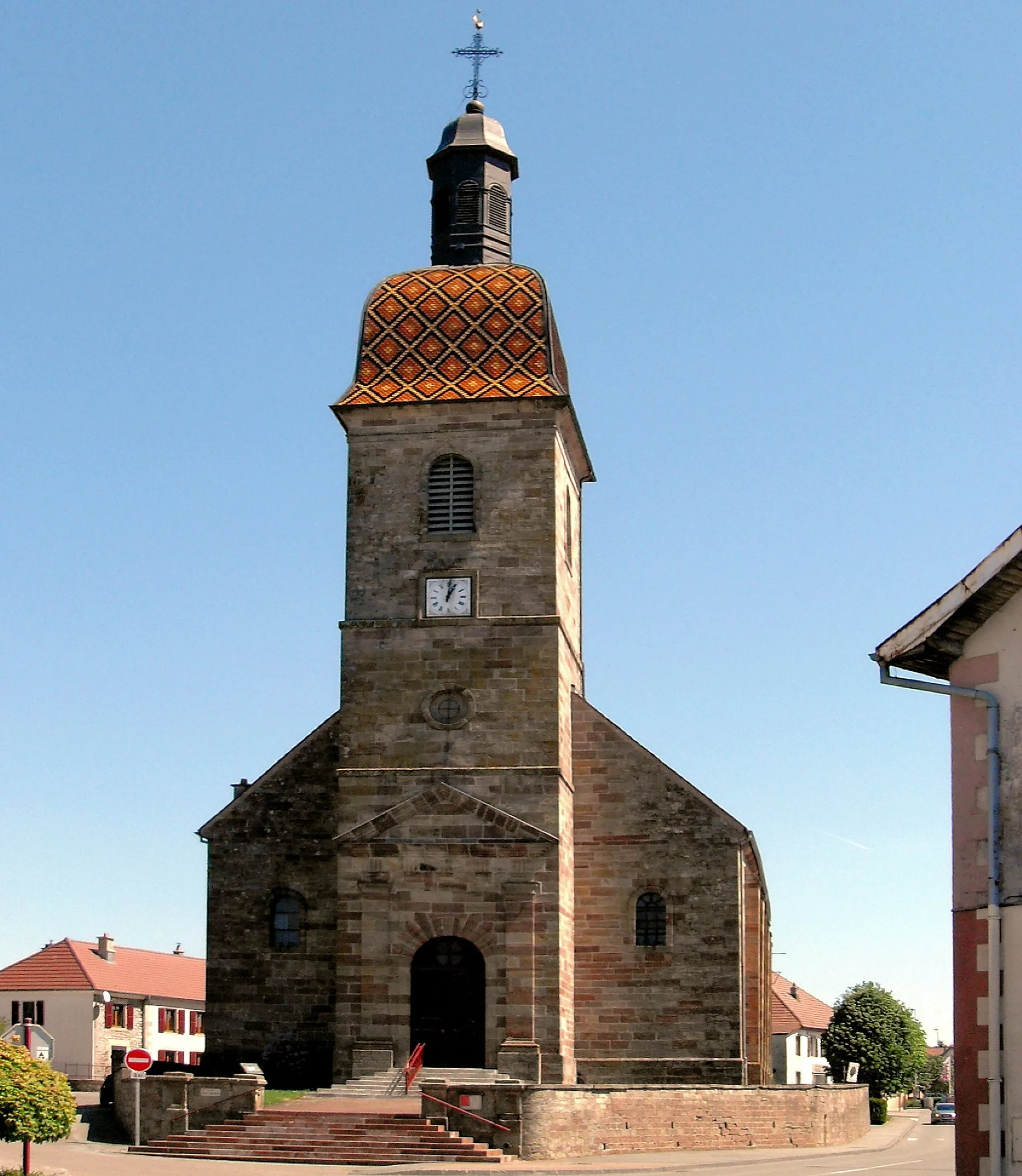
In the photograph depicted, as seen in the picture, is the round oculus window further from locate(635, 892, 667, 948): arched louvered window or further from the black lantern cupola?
the black lantern cupola

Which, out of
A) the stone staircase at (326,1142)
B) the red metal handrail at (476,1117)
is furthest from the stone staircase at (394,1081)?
the red metal handrail at (476,1117)

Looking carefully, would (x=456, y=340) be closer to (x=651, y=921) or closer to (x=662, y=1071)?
(x=651, y=921)

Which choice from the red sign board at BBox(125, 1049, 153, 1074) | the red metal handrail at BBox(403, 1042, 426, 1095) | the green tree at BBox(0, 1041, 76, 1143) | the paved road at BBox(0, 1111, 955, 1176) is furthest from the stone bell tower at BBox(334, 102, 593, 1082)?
the green tree at BBox(0, 1041, 76, 1143)

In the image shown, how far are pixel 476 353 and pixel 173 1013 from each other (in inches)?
1518

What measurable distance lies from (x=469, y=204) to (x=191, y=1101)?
1953 cm

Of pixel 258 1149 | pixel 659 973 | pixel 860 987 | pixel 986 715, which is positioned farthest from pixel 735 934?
pixel 860 987

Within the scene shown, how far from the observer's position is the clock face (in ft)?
110

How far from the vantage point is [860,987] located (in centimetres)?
6178

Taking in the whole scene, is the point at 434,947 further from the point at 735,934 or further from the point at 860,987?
the point at 860,987

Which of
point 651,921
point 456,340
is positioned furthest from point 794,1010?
point 456,340

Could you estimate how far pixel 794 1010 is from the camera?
72.1 m

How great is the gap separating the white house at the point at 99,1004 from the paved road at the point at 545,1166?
99.7 ft

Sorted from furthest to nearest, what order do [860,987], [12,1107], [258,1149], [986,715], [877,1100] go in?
[860,987]
[877,1100]
[258,1149]
[12,1107]
[986,715]

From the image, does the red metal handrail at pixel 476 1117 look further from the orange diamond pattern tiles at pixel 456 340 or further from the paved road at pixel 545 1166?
the orange diamond pattern tiles at pixel 456 340
